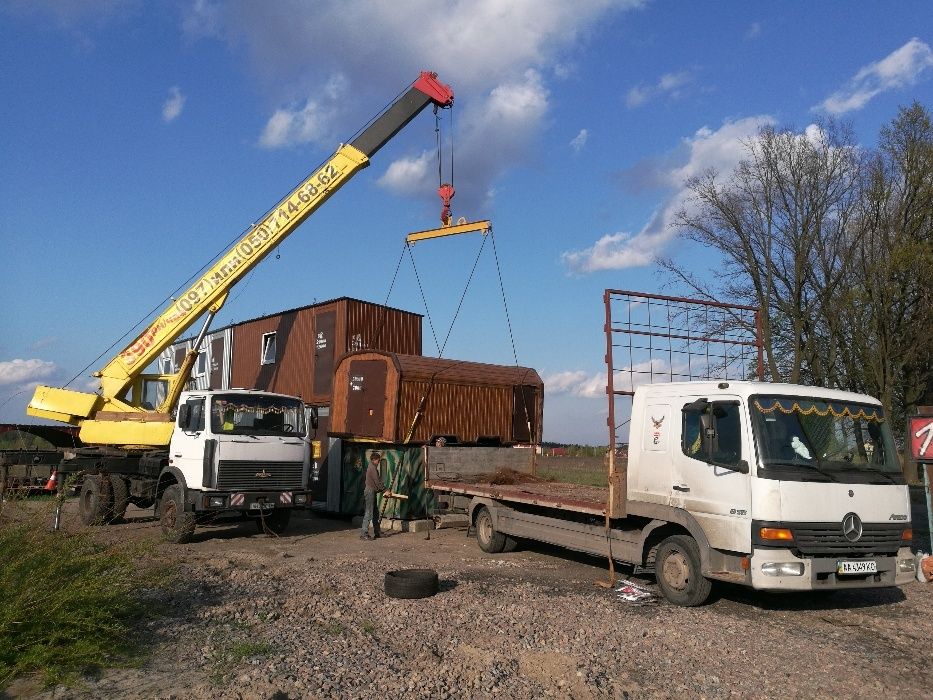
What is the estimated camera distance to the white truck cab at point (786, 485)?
7062 mm

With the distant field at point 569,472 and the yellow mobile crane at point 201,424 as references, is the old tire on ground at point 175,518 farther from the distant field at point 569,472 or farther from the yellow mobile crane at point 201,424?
the distant field at point 569,472

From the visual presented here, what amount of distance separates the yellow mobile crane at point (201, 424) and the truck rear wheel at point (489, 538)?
3173 mm

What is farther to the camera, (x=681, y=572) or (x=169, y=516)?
(x=169, y=516)

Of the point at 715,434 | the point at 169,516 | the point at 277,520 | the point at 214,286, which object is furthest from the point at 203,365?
the point at 715,434

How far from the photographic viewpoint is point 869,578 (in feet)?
24.4

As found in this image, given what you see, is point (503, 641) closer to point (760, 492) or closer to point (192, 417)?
point (760, 492)

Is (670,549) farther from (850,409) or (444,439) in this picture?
(444,439)

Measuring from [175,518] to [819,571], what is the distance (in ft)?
31.9

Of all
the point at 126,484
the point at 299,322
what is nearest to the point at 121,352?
the point at 126,484

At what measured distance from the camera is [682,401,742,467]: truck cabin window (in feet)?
24.6

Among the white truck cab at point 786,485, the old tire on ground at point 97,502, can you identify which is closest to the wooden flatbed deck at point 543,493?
the white truck cab at point 786,485

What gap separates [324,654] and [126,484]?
9754 mm

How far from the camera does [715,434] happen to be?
7648 mm

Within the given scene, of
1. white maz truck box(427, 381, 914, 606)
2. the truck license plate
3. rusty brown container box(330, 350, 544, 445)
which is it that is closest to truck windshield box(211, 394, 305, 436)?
rusty brown container box(330, 350, 544, 445)
